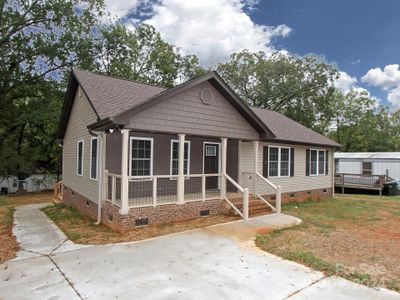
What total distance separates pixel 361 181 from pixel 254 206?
13.7 metres

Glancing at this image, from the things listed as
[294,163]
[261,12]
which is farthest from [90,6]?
[294,163]

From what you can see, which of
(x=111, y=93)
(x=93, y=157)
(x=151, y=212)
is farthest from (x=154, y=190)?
(x=111, y=93)

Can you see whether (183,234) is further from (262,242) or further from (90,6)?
(90,6)

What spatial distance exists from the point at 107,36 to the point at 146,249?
23.0m

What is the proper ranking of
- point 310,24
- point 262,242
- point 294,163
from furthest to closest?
point 310,24 → point 294,163 → point 262,242

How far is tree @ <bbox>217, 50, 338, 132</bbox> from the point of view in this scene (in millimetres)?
29594

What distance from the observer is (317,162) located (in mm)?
15336

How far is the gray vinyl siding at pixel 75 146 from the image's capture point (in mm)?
10133

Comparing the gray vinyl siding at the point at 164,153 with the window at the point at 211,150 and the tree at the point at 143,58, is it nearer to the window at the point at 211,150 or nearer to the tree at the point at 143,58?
the window at the point at 211,150

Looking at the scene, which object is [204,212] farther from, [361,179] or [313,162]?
[361,179]

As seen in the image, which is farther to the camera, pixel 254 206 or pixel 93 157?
pixel 254 206

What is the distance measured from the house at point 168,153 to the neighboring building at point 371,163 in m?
11.7

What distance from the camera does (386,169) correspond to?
22.1 meters

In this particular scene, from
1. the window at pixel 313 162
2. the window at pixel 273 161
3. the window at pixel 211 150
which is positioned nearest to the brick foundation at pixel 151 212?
the window at pixel 211 150
